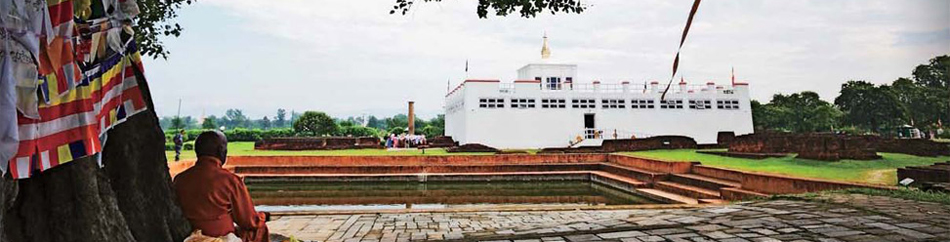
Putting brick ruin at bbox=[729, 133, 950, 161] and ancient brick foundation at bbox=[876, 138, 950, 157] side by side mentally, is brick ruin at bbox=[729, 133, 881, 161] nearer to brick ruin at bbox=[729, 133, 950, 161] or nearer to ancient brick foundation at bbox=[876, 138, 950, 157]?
brick ruin at bbox=[729, 133, 950, 161]

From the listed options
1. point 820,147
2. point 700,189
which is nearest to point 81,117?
point 700,189

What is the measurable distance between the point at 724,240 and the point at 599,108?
80.5ft

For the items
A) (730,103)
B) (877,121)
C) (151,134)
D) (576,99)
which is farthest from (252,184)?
(877,121)

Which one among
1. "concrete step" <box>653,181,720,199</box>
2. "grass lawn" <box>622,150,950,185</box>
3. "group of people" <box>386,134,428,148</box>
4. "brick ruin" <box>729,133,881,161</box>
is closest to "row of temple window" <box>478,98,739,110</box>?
"group of people" <box>386,134,428,148</box>

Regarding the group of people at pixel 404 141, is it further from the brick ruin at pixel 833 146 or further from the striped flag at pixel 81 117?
the striped flag at pixel 81 117

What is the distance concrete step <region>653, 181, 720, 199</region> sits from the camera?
31.4ft

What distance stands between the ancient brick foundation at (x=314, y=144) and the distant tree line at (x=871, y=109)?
28.2 m

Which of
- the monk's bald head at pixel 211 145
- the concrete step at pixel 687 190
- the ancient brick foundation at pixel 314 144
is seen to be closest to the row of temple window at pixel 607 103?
the ancient brick foundation at pixel 314 144

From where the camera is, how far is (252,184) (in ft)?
43.8

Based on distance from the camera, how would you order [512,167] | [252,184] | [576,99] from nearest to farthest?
1. [252,184]
2. [512,167]
3. [576,99]

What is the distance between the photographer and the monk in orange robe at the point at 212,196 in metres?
2.84

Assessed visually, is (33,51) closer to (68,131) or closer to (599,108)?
(68,131)

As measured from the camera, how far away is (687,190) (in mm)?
10086

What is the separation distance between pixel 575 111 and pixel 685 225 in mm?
23424
